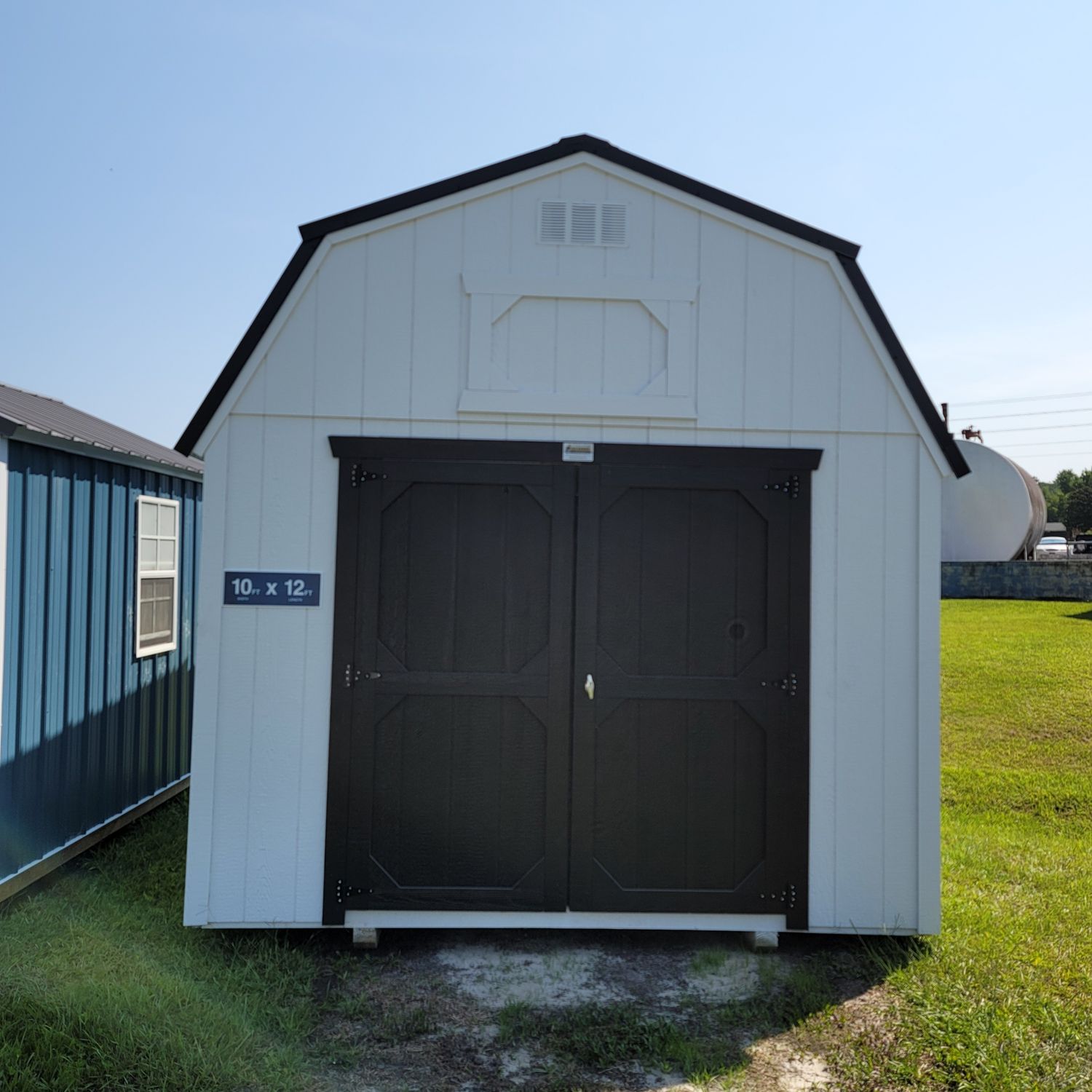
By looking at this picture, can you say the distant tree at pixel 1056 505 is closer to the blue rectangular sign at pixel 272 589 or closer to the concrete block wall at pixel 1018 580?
the concrete block wall at pixel 1018 580

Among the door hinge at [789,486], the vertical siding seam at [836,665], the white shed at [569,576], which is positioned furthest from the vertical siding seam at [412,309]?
the vertical siding seam at [836,665]

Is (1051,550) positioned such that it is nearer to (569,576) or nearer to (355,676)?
(569,576)

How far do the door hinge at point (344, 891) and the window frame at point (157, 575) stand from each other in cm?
279

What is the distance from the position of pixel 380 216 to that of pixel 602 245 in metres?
1.09

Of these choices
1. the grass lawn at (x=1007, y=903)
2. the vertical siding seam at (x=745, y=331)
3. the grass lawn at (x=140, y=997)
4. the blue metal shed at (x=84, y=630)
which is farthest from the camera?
the blue metal shed at (x=84, y=630)

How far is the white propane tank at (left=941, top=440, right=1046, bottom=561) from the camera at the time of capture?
21.3 m

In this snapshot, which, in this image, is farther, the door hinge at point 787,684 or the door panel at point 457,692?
the door hinge at point 787,684

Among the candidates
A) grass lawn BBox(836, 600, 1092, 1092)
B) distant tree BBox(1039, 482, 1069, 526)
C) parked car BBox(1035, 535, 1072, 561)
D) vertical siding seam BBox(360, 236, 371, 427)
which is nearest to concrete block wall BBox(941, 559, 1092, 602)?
parked car BBox(1035, 535, 1072, 561)

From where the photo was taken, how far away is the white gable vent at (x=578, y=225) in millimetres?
5012

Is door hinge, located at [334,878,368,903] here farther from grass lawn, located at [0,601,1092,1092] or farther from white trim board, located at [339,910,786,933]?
grass lawn, located at [0,601,1092,1092]

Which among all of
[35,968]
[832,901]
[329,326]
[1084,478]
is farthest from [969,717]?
[1084,478]

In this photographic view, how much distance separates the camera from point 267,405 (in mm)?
4910

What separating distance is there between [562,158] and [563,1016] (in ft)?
12.8

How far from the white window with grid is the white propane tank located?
17.7 meters
